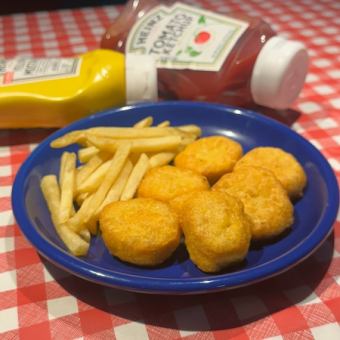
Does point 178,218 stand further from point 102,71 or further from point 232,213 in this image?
point 102,71

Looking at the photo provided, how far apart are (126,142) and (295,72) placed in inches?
20.8

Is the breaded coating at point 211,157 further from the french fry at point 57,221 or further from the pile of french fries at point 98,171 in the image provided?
the french fry at point 57,221

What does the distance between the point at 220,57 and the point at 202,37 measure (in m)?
0.11

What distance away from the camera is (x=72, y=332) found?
2.43 ft

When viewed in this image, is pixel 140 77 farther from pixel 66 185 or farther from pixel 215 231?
pixel 215 231

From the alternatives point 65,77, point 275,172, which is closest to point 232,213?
point 275,172

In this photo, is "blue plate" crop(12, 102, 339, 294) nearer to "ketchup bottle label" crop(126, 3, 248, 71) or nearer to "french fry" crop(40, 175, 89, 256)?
"french fry" crop(40, 175, 89, 256)

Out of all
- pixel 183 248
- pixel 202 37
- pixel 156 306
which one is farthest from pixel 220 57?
pixel 156 306

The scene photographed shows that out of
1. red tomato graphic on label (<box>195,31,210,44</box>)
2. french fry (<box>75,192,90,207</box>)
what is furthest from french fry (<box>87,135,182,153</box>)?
red tomato graphic on label (<box>195,31,210,44</box>)

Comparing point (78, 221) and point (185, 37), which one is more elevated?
point (185, 37)

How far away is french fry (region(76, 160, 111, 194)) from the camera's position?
910mm

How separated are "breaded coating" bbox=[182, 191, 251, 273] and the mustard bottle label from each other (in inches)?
23.3

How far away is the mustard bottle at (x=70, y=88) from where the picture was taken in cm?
118

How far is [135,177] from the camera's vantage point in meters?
0.94
